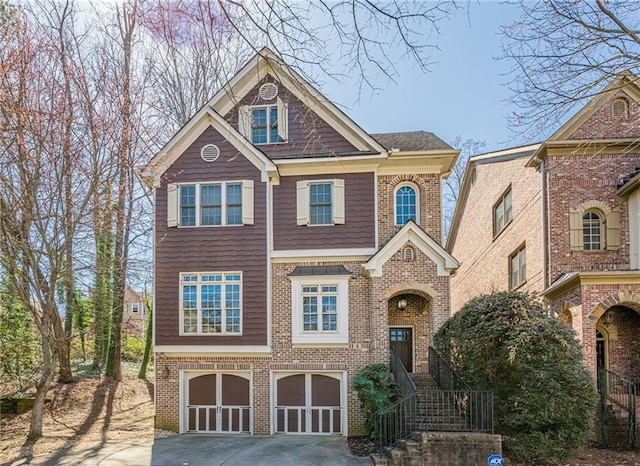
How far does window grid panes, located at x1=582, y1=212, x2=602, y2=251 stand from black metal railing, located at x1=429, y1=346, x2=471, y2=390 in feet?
17.7

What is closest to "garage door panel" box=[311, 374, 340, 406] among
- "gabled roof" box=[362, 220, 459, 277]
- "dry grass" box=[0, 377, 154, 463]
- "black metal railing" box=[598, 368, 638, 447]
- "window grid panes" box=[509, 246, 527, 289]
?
"gabled roof" box=[362, 220, 459, 277]

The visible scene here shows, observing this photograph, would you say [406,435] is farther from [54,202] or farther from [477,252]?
[477,252]

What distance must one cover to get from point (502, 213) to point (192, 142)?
11204mm

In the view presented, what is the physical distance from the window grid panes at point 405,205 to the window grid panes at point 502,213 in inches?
192

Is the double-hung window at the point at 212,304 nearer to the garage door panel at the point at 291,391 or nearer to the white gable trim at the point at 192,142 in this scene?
the garage door panel at the point at 291,391

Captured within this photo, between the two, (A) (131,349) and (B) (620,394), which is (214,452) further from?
(A) (131,349)

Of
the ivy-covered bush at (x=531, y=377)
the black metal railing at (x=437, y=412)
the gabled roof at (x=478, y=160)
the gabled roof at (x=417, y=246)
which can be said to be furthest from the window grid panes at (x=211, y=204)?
the gabled roof at (x=478, y=160)

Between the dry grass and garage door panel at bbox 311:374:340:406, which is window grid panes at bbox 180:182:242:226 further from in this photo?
the dry grass

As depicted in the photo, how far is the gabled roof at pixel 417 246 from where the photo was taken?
43.2 feet

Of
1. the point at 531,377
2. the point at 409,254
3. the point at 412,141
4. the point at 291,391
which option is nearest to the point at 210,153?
the point at 412,141

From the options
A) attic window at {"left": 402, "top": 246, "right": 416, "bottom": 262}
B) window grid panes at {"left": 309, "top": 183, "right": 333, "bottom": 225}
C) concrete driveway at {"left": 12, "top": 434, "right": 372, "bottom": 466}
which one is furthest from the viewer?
window grid panes at {"left": 309, "top": 183, "right": 333, "bottom": 225}

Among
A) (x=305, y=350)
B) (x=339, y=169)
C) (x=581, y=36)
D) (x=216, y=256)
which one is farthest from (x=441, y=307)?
(x=581, y=36)

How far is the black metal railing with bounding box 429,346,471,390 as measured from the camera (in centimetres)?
1098

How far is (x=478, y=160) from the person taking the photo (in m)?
19.9
